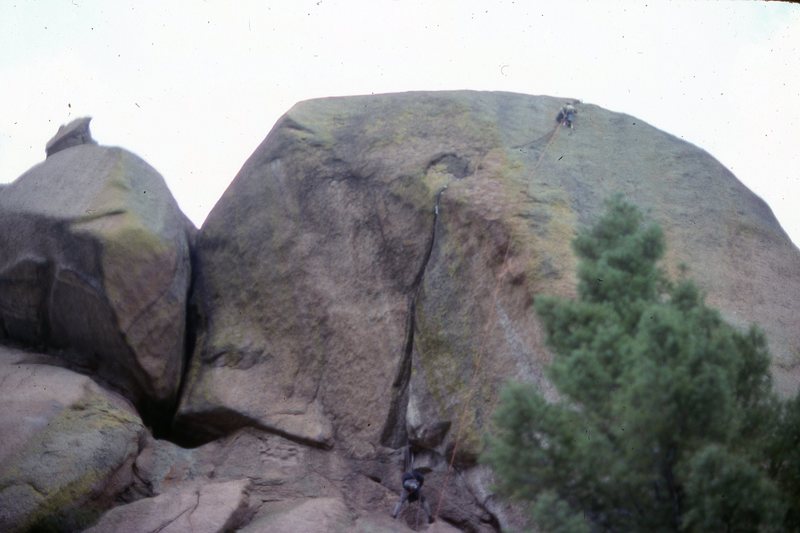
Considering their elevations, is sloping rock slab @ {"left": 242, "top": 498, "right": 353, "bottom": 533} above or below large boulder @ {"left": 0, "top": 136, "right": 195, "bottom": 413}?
below

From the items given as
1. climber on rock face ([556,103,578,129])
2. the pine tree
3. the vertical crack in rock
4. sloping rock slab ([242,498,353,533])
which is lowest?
sloping rock slab ([242,498,353,533])

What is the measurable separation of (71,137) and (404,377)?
7.72 m

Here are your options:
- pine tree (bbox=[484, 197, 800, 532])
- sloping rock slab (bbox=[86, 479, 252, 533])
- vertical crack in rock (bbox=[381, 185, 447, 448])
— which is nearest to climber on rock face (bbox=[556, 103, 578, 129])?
vertical crack in rock (bbox=[381, 185, 447, 448])

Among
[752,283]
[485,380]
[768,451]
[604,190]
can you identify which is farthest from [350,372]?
[768,451]

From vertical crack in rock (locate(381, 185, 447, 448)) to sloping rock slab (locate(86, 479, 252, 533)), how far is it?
74.3 inches

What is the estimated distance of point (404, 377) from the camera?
11039 millimetres

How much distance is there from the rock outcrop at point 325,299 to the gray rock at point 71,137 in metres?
0.93

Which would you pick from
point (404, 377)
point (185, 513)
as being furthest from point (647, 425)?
point (185, 513)

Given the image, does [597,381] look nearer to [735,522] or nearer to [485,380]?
[735,522]

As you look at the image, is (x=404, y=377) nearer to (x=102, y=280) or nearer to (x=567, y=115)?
(x=102, y=280)

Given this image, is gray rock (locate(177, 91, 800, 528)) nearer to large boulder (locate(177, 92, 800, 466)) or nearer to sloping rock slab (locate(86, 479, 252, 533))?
large boulder (locate(177, 92, 800, 466))

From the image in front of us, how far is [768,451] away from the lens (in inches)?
267

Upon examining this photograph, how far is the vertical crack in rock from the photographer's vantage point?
427 inches

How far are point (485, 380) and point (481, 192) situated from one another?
2494 millimetres
